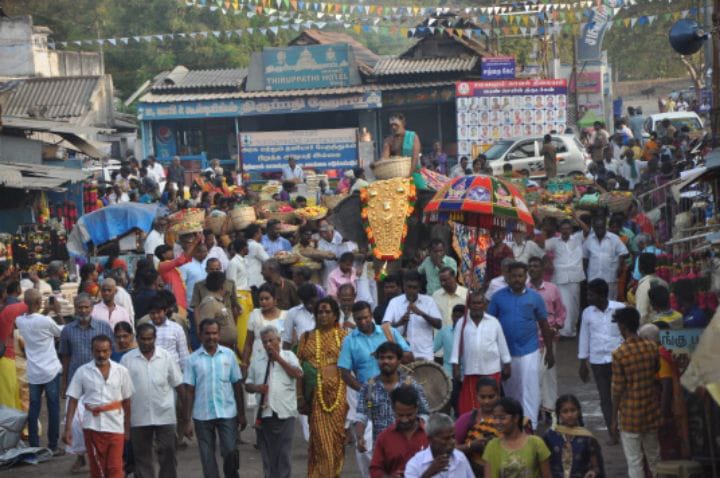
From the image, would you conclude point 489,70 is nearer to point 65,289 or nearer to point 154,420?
point 65,289

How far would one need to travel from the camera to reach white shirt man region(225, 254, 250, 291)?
1548 cm

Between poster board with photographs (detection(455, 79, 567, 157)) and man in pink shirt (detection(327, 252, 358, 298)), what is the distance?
19590 millimetres

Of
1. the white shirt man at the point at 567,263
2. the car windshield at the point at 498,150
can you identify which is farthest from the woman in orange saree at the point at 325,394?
the car windshield at the point at 498,150

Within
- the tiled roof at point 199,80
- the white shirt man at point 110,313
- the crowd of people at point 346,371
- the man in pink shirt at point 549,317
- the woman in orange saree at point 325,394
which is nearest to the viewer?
the crowd of people at point 346,371

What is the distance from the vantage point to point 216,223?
19.9 metres

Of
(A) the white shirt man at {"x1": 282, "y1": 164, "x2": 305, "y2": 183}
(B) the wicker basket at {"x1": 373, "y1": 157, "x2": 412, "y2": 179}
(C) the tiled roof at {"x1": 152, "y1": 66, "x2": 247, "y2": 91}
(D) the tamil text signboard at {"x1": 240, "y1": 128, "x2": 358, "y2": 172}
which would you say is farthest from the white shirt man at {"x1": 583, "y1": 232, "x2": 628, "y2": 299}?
(C) the tiled roof at {"x1": 152, "y1": 66, "x2": 247, "y2": 91}

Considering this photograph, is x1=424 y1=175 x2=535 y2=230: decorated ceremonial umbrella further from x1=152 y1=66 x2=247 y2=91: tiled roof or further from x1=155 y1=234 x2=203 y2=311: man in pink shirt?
x1=152 y1=66 x2=247 y2=91: tiled roof

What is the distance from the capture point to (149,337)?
35.0ft

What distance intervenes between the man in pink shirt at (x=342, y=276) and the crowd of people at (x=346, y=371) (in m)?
0.02

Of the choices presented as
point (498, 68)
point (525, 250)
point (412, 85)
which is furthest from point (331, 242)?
point (412, 85)

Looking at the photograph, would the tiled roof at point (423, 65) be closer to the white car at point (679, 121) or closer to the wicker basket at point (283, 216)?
the white car at point (679, 121)

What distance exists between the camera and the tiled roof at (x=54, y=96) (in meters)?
34.6

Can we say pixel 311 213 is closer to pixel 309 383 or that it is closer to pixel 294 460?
pixel 294 460

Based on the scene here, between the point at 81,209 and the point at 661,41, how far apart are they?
43459 millimetres
